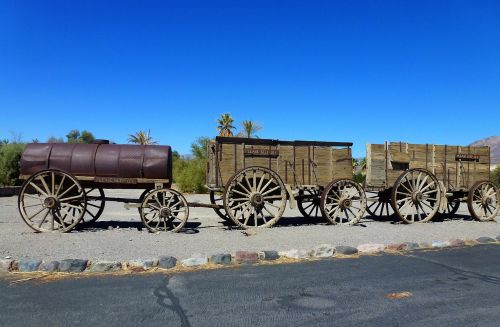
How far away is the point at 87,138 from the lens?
73688 mm

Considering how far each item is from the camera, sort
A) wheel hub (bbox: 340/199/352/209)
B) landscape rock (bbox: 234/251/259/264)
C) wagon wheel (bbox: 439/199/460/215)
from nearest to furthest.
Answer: landscape rock (bbox: 234/251/259/264) → wheel hub (bbox: 340/199/352/209) → wagon wheel (bbox: 439/199/460/215)

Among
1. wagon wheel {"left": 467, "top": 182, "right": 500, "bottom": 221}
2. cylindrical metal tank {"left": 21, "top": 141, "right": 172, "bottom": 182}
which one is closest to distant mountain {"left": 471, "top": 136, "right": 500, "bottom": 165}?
wagon wheel {"left": 467, "top": 182, "right": 500, "bottom": 221}

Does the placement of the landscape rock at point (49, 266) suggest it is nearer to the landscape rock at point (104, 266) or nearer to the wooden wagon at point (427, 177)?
the landscape rock at point (104, 266)

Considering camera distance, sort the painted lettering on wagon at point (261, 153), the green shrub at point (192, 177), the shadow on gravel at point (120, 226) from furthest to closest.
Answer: the green shrub at point (192, 177) < the painted lettering on wagon at point (261, 153) < the shadow on gravel at point (120, 226)

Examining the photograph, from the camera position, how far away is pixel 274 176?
11648 mm

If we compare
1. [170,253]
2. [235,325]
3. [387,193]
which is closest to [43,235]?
[170,253]

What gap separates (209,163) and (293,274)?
19.6 feet

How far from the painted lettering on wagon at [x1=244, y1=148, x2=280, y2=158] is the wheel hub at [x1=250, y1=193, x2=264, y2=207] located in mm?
1112

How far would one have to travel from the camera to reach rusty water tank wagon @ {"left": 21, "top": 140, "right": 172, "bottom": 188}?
35.3 ft

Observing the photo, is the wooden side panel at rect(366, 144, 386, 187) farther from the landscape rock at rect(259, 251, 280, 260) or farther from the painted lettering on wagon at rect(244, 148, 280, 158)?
the landscape rock at rect(259, 251, 280, 260)

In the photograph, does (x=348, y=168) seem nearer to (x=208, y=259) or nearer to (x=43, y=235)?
(x=208, y=259)

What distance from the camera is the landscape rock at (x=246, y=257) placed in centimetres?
747

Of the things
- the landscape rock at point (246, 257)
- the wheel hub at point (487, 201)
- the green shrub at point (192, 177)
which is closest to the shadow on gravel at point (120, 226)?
the landscape rock at point (246, 257)

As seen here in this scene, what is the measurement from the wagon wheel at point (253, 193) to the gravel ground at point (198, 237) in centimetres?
55
